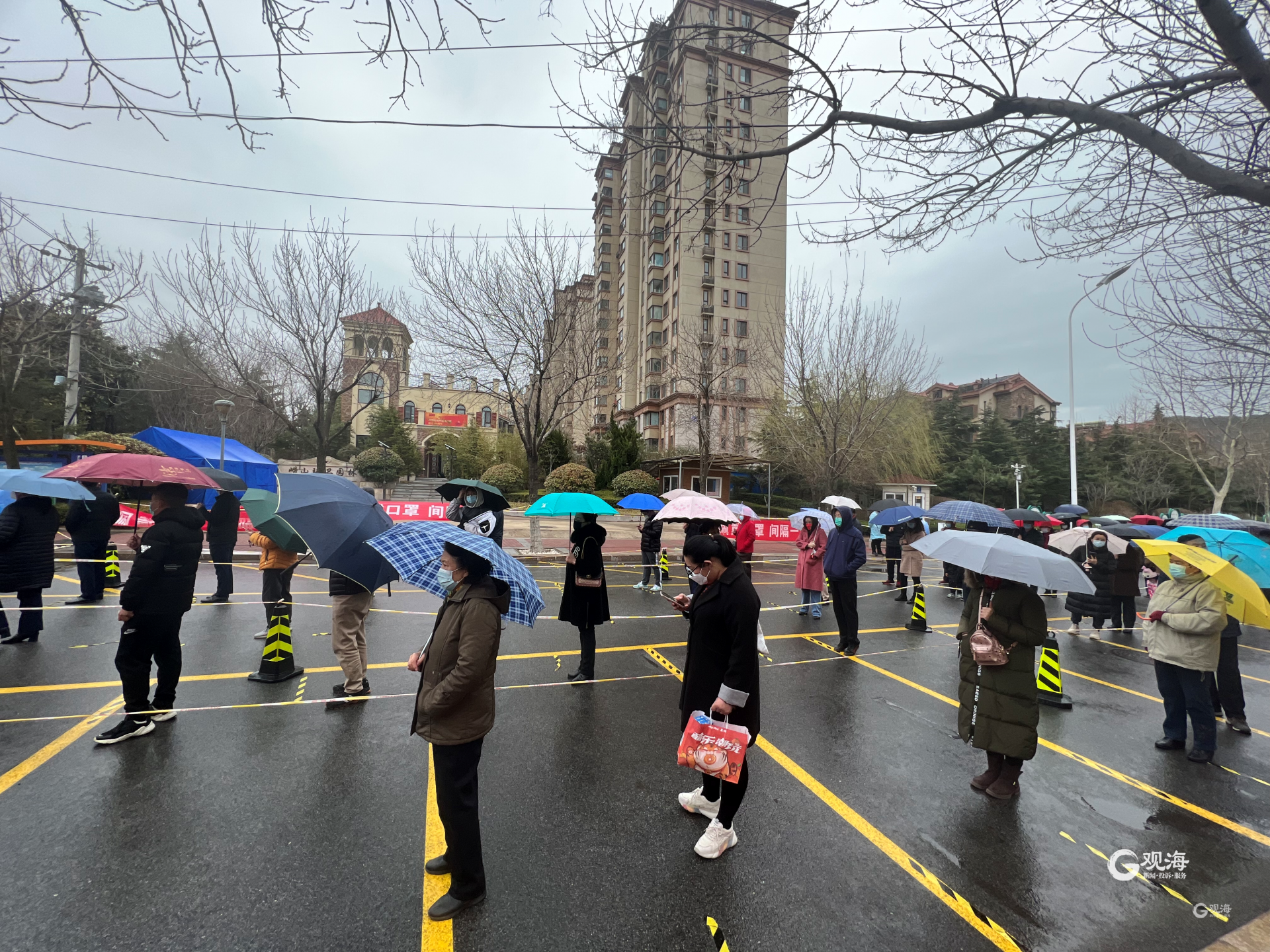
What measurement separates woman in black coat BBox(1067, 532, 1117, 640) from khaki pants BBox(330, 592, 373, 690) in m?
10.7

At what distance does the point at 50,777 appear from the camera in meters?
3.67

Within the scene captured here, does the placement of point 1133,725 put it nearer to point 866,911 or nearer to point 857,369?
point 866,911

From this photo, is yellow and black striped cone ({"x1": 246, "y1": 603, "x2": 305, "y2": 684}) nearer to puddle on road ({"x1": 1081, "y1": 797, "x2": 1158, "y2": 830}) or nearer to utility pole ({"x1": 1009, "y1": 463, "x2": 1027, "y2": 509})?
puddle on road ({"x1": 1081, "y1": 797, "x2": 1158, "y2": 830})

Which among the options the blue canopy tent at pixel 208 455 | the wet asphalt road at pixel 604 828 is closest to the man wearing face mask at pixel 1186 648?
the wet asphalt road at pixel 604 828

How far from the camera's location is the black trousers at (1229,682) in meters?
5.08

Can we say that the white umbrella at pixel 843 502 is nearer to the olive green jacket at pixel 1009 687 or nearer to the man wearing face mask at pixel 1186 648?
the man wearing face mask at pixel 1186 648

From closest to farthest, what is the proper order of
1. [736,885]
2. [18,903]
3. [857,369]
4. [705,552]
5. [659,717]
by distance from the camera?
[18,903], [736,885], [705,552], [659,717], [857,369]

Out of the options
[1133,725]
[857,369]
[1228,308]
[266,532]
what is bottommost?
[1133,725]

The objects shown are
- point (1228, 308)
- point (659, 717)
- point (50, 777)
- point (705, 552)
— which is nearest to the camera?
point (705, 552)

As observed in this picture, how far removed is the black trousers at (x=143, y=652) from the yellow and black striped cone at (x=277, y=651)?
104 cm

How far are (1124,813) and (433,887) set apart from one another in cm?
471

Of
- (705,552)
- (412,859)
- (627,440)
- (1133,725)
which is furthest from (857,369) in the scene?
(412,859)

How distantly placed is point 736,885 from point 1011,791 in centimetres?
240

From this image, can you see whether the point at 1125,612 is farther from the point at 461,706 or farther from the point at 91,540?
the point at 91,540
